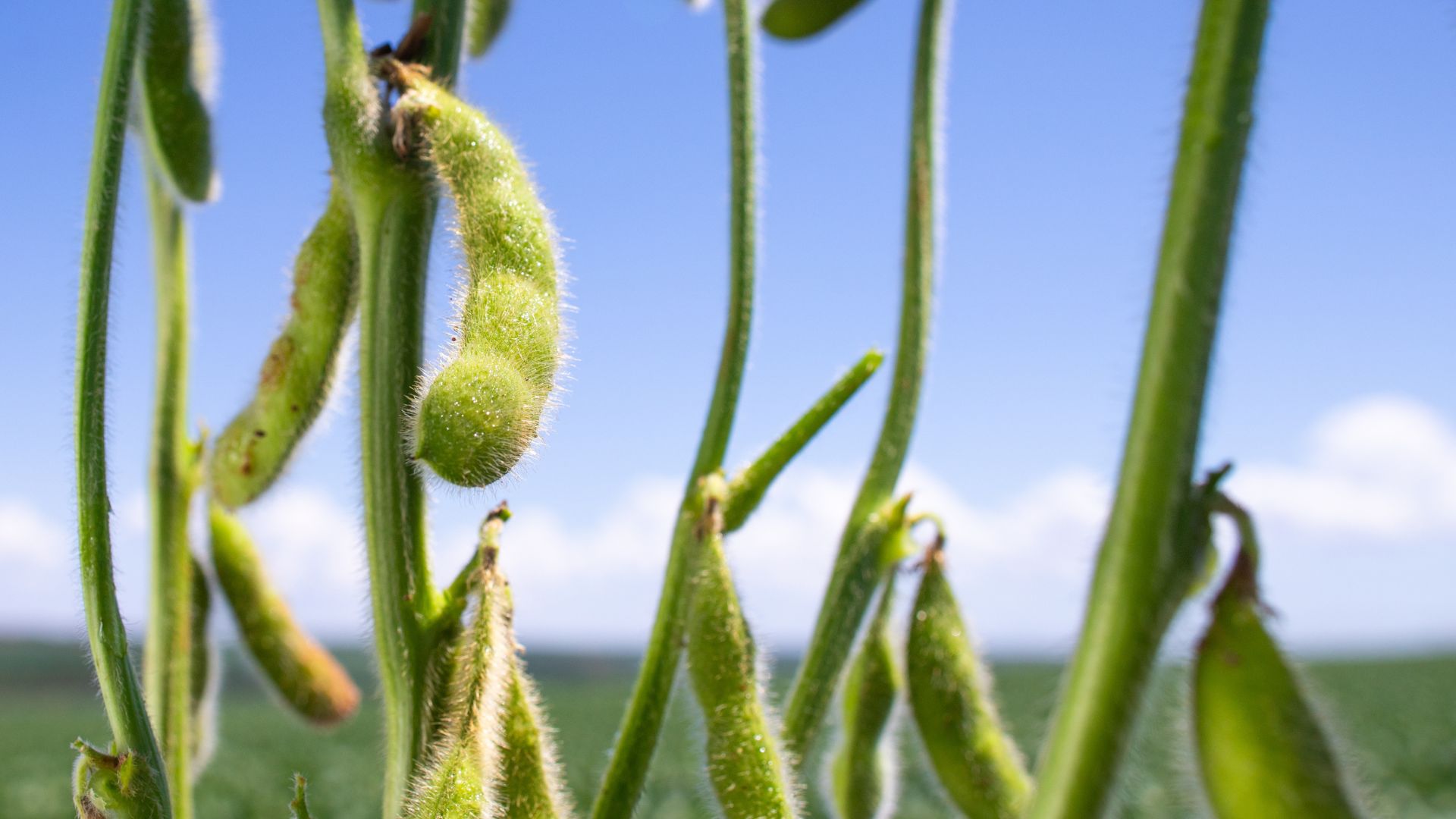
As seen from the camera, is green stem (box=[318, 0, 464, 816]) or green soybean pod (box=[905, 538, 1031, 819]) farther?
green soybean pod (box=[905, 538, 1031, 819])

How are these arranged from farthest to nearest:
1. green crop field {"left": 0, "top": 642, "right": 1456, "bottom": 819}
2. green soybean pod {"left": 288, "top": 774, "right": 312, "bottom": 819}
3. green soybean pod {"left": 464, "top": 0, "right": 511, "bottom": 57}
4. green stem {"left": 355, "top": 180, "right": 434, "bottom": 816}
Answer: green crop field {"left": 0, "top": 642, "right": 1456, "bottom": 819}
green soybean pod {"left": 464, "top": 0, "right": 511, "bottom": 57}
green stem {"left": 355, "top": 180, "right": 434, "bottom": 816}
green soybean pod {"left": 288, "top": 774, "right": 312, "bottom": 819}

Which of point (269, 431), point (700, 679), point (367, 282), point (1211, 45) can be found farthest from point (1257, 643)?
point (269, 431)

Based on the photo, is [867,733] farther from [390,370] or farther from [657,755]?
[657,755]

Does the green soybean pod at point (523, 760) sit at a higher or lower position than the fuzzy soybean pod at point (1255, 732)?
lower

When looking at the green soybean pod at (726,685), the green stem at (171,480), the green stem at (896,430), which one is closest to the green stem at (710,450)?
the green soybean pod at (726,685)

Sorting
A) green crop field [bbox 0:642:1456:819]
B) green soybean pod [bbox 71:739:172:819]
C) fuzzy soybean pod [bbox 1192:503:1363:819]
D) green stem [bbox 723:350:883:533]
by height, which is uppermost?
green stem [bbox 723:350:883:533]

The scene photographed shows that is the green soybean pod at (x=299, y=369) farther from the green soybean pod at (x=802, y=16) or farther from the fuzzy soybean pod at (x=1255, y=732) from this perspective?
the fuzzy soybean pod at (x=1255, y=732)

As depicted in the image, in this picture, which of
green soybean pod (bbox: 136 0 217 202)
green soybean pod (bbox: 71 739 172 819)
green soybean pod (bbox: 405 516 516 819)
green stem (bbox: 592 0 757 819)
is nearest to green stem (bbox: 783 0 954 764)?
green stem (bbox: 592 0 757 819)

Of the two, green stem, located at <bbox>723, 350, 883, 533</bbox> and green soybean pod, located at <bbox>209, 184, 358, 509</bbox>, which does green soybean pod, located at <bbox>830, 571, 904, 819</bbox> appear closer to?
green stem, located at <bbox>723, 350, 883, 533</bbox>
